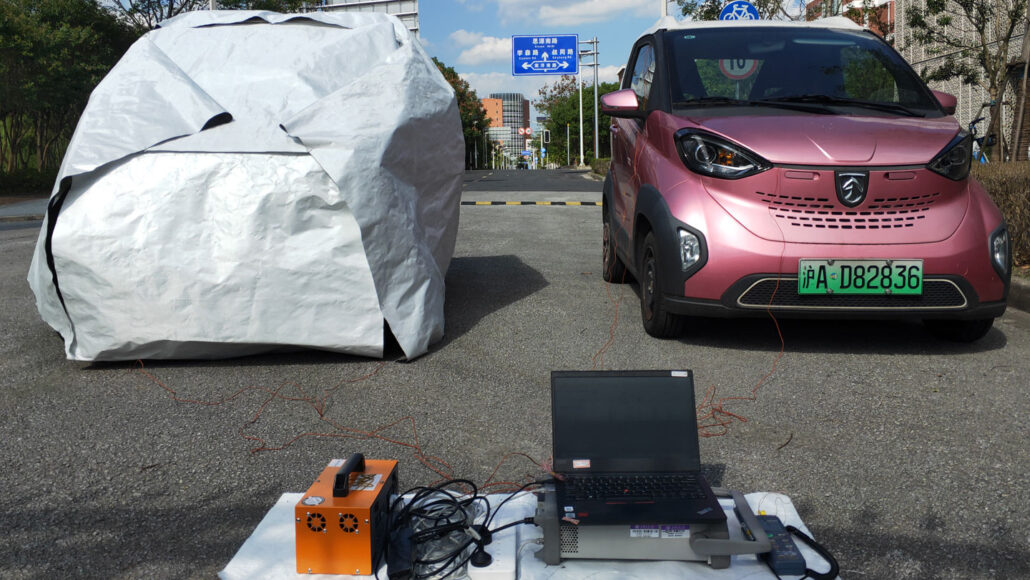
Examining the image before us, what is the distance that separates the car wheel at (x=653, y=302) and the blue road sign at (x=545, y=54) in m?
31.9


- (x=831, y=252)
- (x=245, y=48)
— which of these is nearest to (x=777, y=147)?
(x=831, y=252)

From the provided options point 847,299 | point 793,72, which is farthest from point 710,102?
point 847,299

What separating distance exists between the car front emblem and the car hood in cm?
6

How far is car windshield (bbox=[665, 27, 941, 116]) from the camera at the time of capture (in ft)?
16.1

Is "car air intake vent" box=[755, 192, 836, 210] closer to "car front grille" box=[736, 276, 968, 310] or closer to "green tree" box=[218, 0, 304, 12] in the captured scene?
"car front grille" box=[736, 276, 968, 310]

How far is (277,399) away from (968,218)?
11.7 ft

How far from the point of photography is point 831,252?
416 cm

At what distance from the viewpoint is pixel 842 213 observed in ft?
13.9

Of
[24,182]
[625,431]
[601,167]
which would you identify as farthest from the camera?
[601,167]

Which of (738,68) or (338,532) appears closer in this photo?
(338,532)

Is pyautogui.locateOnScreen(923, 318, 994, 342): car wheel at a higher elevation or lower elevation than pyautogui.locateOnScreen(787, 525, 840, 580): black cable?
lower

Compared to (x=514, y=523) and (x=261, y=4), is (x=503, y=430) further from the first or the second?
(x=261, y=4)

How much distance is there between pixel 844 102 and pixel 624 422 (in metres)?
3.20

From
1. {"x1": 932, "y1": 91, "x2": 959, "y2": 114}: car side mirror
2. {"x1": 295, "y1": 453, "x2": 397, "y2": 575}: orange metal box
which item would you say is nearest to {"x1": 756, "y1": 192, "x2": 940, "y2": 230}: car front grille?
{"x1": 932, "y1": 91, "x2": 959, "y2": 114}: car side mirror
